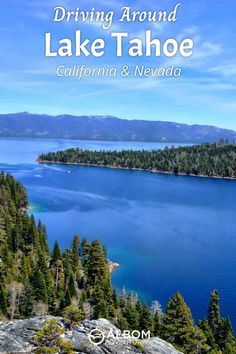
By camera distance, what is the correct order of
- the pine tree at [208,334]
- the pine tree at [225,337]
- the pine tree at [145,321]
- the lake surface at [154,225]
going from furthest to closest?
the lake surface at [154,225]
the pine tree at [145,321]
the pine tree at [208,334]
the pine tree at [225,337]

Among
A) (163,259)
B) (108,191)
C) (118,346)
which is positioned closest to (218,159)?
(108,191)

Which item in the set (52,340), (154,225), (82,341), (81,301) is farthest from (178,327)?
(154,225)

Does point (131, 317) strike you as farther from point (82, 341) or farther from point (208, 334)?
point (82, 341)

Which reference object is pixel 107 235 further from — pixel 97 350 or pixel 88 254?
pixel 97 350

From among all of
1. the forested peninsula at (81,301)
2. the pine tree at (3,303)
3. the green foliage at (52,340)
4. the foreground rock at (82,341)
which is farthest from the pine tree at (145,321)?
the green foliage at (52,340)

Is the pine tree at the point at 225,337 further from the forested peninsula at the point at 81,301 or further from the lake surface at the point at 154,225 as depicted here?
the lake surface at the point at 154,225

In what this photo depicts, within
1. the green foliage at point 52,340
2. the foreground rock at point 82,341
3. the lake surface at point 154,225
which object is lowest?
the lake surface at point 154,225

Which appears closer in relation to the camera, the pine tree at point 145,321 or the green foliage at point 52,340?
the green foliage at point 52,340
